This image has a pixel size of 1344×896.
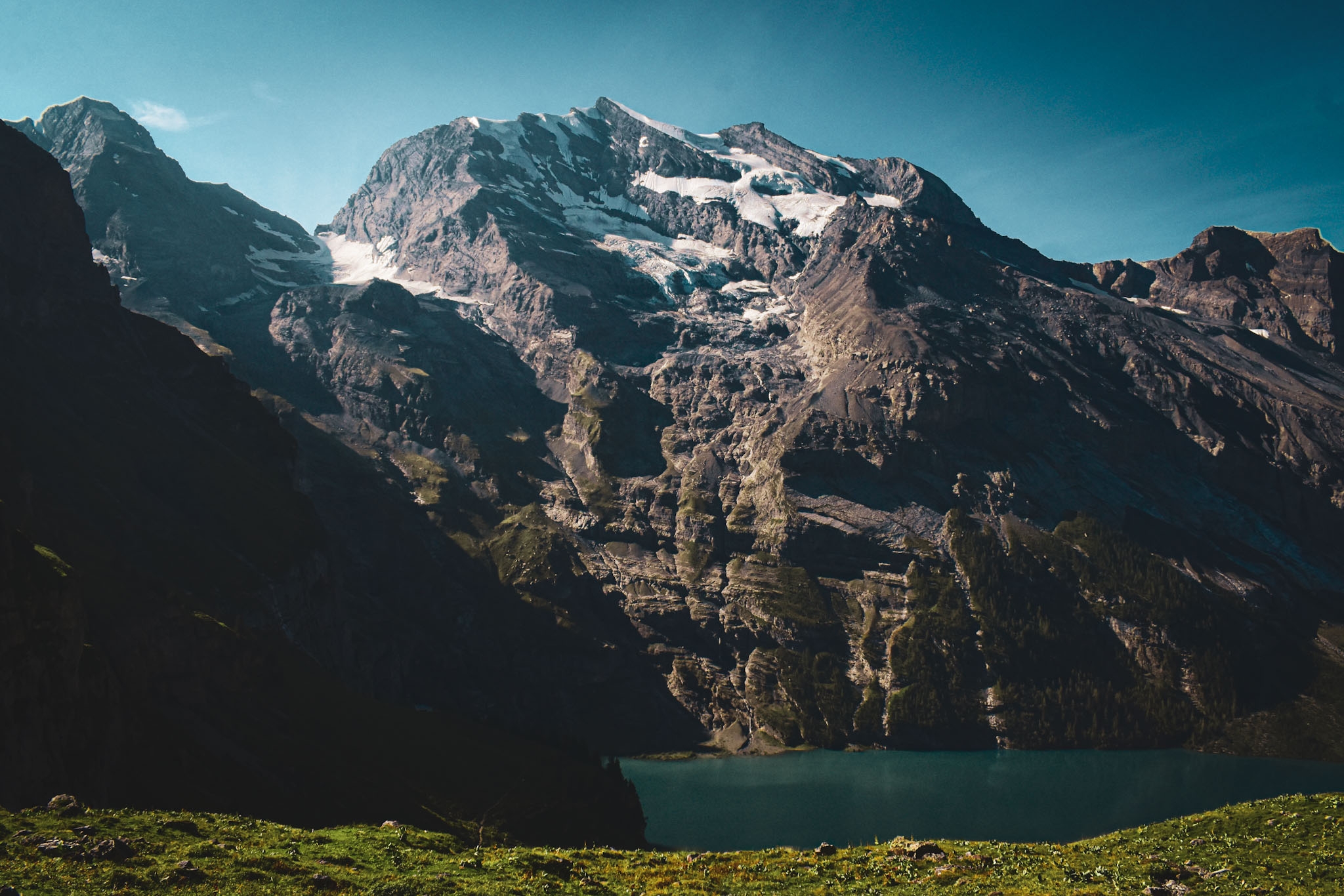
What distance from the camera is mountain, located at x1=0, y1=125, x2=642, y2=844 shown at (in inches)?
2021

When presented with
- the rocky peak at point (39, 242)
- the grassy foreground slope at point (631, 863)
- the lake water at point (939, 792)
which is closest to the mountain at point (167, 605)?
the rocky peak at point (39, 242)

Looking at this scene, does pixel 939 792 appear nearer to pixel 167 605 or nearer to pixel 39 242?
pixel 167 605

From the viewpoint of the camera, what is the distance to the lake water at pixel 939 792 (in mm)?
123812

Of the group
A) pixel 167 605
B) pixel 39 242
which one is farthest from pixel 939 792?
pixel 39 242

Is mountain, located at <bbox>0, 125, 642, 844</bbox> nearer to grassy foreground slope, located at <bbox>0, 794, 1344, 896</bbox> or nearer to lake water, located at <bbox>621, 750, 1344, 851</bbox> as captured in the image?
grassy foreground slope, located at <bbox>0, 794, 1344, 896</bbox>

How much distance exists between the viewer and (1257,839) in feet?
110

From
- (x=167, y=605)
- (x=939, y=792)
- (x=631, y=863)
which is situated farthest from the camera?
(x=939, y=792)

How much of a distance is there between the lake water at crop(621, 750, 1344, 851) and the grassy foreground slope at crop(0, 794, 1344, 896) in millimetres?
78128

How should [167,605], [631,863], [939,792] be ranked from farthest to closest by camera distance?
[939,792] → [167,605] → [631,863]

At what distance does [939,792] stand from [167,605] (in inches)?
5348

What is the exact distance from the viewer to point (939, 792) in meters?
152

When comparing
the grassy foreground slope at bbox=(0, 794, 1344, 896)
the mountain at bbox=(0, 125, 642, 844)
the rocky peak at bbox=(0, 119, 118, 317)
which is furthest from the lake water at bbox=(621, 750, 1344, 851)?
the rocky peak at bbox=(0, 119, 118, 317)

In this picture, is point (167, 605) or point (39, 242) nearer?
point (167, 605)

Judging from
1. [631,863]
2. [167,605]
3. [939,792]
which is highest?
[167,605]
